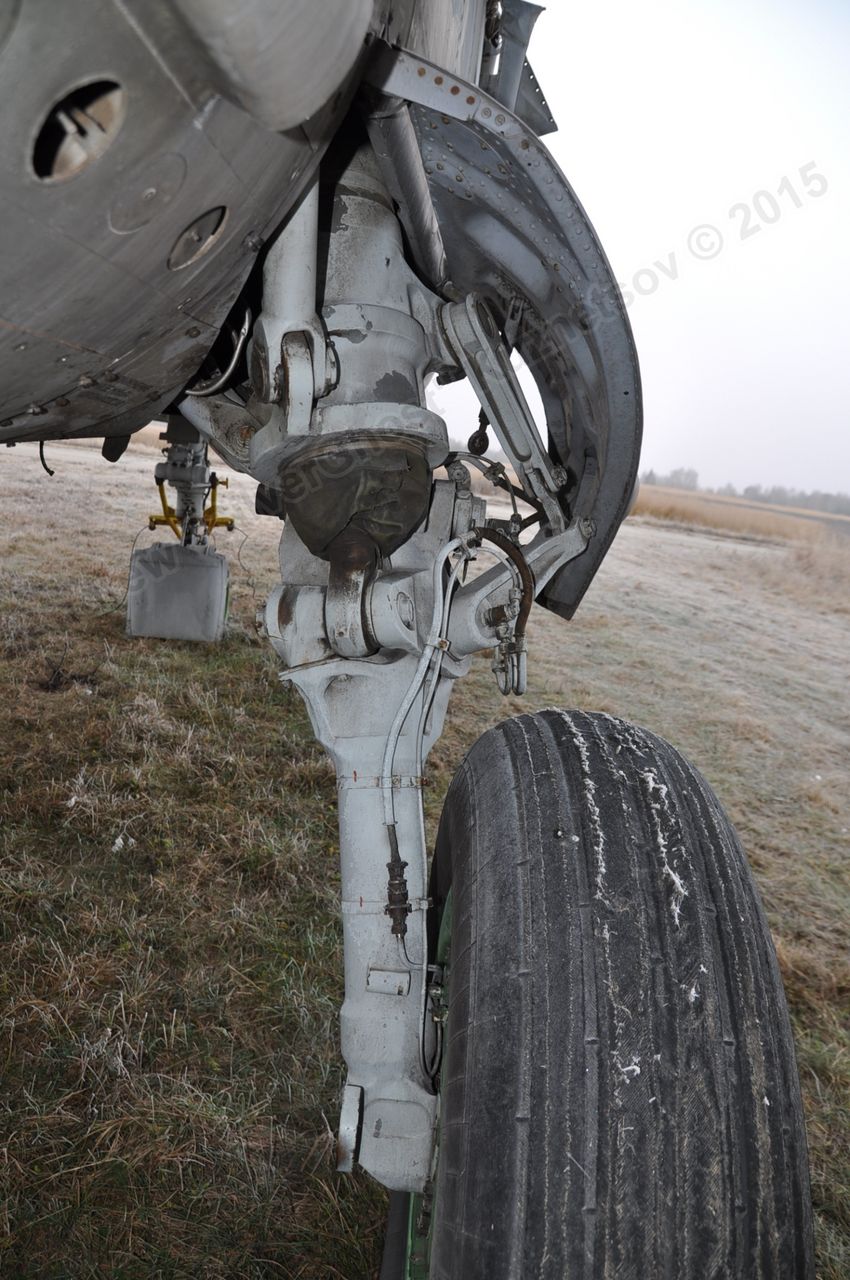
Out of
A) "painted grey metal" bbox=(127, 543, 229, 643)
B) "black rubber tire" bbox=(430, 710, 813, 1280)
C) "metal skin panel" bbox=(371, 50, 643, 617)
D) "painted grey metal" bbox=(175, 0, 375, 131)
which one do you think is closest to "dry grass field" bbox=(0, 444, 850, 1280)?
"painted grey metal" bbox=(127, 543, 229, 643)

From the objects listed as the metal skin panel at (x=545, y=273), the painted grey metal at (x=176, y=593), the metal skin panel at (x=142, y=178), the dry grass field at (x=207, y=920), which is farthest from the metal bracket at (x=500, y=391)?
the painted grey metal at (x=176, y=593)

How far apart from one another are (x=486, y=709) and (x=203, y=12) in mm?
3426

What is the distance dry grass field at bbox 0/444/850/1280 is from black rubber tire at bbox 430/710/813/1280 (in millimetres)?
589

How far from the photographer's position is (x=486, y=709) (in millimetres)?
3893

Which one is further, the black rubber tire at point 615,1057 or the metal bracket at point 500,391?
the metal bracket at point 500,391

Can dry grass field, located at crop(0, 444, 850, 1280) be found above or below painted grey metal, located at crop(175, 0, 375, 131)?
below

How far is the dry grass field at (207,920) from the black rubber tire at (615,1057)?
1.93ft

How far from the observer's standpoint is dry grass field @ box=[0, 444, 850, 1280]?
131cm

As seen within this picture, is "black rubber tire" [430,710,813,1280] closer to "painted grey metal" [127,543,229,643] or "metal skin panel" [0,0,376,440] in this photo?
"metal skin panel" [0,0,376,440]

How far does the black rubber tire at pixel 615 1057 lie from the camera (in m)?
0.85

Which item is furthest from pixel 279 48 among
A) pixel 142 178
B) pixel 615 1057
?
pixel 615 1057

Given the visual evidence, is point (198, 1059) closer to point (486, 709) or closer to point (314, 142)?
point (314, 142)

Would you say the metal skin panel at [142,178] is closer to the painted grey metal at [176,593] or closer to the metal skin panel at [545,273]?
the metal skin panel at [545,273]

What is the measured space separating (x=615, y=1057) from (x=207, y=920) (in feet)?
4.37
